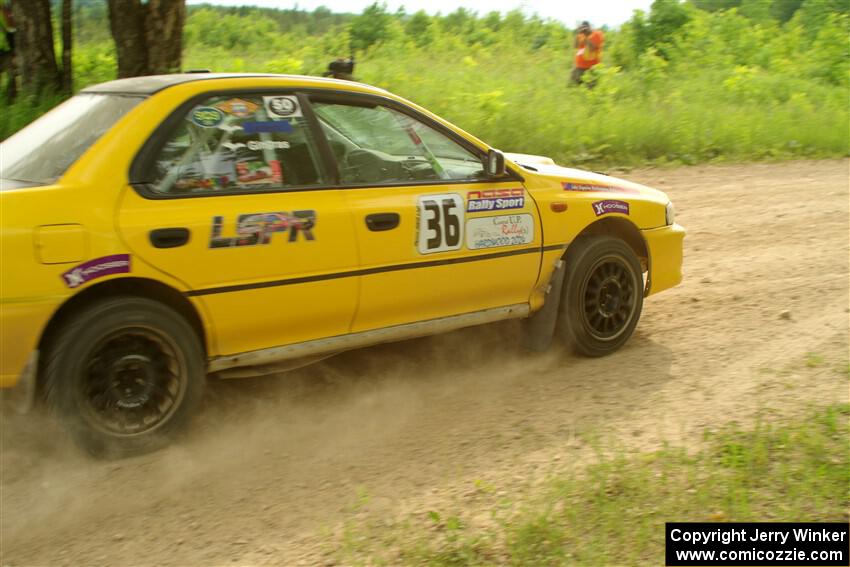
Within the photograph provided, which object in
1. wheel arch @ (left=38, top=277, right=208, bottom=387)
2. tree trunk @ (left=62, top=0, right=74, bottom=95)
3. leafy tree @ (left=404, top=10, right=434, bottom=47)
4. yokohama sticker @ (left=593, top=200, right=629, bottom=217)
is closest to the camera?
wheel arch @ (left=38, top=277, right=208, bottom=387)

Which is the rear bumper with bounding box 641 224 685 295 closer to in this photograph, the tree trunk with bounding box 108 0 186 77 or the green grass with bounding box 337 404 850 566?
the green grass with bounding box 337 404 850 566

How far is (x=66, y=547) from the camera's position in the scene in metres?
3.70

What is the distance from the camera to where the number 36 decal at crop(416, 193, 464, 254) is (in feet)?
16.3

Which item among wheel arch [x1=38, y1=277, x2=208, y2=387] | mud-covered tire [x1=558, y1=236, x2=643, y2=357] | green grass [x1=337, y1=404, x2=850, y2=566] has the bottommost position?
green grass [x1=337, y1=404, x2=850, y2=566]

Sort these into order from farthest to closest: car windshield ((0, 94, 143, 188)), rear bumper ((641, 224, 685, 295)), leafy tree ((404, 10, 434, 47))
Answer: leafy tree ((404, 10, 434, 47)), rear bumper ((641, 224, 685, 295)), car windshield ((0, 94, 143, 188))

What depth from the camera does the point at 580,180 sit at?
18.6ft

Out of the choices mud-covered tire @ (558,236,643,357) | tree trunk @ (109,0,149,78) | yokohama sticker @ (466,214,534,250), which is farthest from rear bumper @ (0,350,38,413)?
tree trunk @ (109,0,149,78)

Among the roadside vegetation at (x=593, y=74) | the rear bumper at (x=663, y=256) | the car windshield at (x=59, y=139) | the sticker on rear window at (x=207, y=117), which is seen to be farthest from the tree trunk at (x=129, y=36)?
the rear bumper at (x=663, y=256)

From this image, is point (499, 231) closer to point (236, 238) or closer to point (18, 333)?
point (236, 238)

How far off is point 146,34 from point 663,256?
5455mm

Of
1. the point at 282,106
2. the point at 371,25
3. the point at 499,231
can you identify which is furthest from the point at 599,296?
the point at 371,25

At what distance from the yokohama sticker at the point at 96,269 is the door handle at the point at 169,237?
142 mm

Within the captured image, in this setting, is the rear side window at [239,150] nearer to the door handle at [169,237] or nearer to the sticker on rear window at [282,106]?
the sticker on rear window at [282,106]

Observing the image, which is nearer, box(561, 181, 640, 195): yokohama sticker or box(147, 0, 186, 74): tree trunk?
box(561, 181, 640, 195): yokohama sticker
